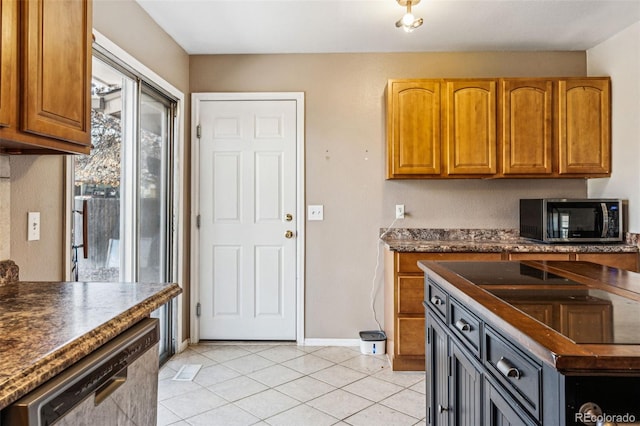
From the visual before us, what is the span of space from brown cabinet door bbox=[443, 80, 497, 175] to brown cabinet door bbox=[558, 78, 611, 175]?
52 cm

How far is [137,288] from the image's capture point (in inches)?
54.4

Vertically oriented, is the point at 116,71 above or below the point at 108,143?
above

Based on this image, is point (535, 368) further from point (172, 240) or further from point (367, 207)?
point (172, 240)

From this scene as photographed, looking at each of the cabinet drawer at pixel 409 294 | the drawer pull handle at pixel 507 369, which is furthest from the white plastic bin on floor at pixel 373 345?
the drawer pull handle at pixel 507 369

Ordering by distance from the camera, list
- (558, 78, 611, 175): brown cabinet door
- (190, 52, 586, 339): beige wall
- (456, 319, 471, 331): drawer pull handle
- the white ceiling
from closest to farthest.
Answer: (456, 319, 471, 331): drawer pull handle < the white ceiling < (558, 78, 611, 175): brown cabinet door < (190, 52, 586, 339): beige wall

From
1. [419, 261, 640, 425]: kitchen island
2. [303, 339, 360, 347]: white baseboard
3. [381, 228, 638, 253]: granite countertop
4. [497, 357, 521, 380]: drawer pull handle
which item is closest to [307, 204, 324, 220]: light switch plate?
[381, 228, 638, 253]: granite countertop

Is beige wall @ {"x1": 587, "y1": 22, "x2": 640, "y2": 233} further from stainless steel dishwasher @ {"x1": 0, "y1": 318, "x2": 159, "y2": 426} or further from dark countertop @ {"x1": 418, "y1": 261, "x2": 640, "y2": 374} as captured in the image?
stainless steel dishwasher @ {"x1": 0, "y1": 318, "x2": 159, "y2": 426}

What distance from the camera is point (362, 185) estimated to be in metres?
3.31

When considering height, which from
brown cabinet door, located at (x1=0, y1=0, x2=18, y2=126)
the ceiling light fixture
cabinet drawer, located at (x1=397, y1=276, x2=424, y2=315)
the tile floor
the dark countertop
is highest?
the ceiling light fixture

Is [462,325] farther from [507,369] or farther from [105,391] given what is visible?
[105,391]

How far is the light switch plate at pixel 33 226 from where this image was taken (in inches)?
62.5

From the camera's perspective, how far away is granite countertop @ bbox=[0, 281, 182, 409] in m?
0.74

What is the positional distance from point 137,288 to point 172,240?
5.91ft

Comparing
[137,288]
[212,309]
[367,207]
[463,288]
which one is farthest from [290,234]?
[463,288]
